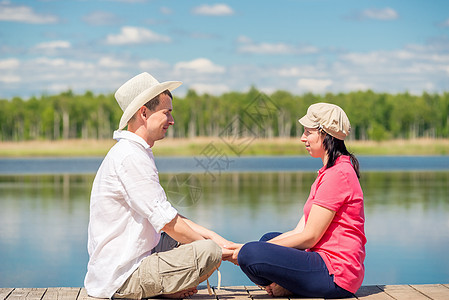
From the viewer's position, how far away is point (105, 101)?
228 ft

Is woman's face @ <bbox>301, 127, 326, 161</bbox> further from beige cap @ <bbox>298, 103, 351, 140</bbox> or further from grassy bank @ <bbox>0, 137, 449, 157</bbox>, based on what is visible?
grassy bank @ <bbox>0, 137, 449, 157</bbox>

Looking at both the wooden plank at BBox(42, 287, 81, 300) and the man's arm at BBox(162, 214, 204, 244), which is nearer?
the man's arm at BBox(162, 214, 204, 244)

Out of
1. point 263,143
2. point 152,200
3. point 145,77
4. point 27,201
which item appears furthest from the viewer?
point 263,143

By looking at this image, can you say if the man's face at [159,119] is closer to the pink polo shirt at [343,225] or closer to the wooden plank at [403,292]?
the pink polo shirt at [343,225]

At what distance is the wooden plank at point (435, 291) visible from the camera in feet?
11.1

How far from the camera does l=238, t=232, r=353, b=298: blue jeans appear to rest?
3.14 metres

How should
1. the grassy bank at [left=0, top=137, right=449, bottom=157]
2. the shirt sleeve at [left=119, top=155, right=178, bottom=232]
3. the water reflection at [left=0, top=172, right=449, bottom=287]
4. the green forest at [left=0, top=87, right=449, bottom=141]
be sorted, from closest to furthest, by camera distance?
the shirt sleeve at [left=119, top=155, right=178, bottom=232] < the water reflection at [left=0, top=172, right=449, bottom=287] < the grassy bank at [left=0, top=137, right=449, bottom=157] < the green forest at [left=0, top=87, right=449, bottom=141]

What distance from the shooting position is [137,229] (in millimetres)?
3109

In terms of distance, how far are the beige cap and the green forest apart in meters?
61.6

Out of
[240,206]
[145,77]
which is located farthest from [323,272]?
[240,206]

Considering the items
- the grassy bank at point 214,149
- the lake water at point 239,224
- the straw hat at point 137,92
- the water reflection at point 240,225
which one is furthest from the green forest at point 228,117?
the straw hat at point 137,92

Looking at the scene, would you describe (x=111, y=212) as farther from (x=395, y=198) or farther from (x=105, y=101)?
(x=105, y=101)

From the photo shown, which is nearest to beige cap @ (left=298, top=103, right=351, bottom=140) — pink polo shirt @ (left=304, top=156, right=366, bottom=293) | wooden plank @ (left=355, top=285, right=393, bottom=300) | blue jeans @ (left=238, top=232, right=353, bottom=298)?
pink polo shirt @ (left=304, top=156, right=366, bottom=293)

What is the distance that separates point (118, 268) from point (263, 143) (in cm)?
4829
